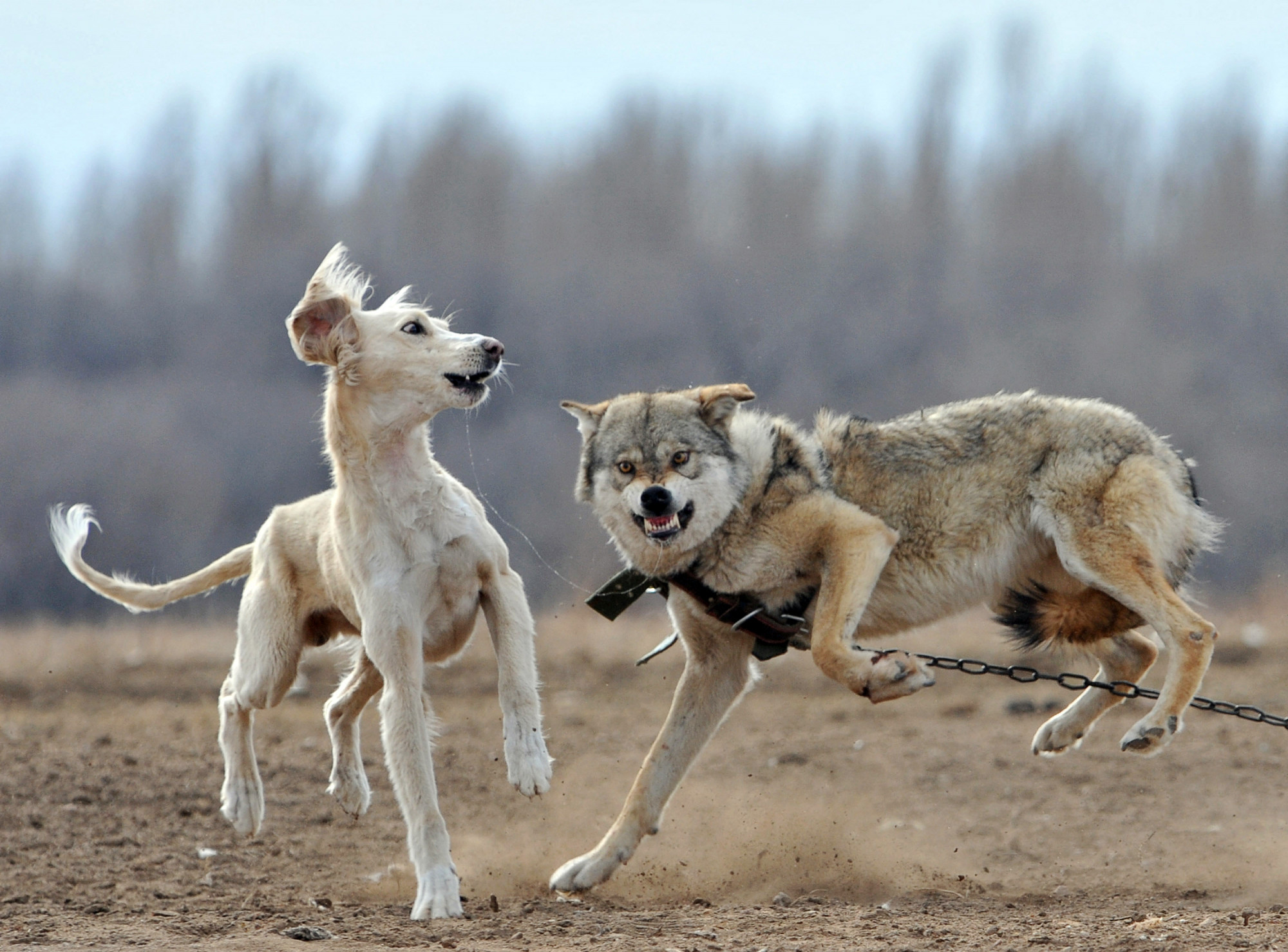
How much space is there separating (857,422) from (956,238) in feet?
76.5

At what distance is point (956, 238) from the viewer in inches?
1110

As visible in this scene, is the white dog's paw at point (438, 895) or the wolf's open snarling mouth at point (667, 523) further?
the wolf's open snarling mouth at point (667, 523)

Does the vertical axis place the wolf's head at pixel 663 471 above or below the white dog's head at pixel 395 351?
below

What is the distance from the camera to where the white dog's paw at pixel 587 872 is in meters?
5.75

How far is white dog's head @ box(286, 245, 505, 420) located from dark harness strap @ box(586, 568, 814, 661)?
112 centimetres

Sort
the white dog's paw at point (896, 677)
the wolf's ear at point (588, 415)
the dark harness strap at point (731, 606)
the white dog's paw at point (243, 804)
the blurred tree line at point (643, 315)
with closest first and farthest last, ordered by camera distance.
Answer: the white dog's paw at point (896, 677), the dark harness strap at point (731, 606), the wolf's ear at point (588, 415), the white dog's paw at point (243, 804), the blurred tree line at point (643, 315)

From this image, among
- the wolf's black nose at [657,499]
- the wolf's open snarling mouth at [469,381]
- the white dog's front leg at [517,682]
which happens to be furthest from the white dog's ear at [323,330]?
the wolf's black nose at [657,499]

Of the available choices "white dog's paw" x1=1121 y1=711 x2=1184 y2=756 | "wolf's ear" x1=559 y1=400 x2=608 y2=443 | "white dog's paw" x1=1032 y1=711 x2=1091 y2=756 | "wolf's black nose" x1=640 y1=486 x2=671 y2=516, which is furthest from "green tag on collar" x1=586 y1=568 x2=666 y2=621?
"white dog's paw" x1=1121 y1=711 x2=1184 y2=756

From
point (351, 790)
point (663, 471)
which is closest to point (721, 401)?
point (663, 471)

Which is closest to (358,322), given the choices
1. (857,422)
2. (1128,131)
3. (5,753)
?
(857,422)

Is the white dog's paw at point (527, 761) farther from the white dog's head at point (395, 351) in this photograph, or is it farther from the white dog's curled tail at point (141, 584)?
the white dog's curled tail at point (141, 584)

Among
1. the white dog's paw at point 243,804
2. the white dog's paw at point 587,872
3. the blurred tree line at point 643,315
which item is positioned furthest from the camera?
the blurred tree line at point 643,315

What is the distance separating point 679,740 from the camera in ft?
19.5

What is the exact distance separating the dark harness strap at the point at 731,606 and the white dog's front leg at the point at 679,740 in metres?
0.22
